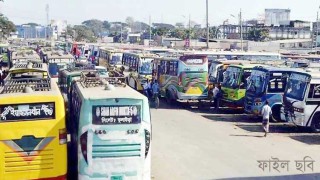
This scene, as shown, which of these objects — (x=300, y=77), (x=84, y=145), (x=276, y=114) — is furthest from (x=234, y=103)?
(x=84, y=145)

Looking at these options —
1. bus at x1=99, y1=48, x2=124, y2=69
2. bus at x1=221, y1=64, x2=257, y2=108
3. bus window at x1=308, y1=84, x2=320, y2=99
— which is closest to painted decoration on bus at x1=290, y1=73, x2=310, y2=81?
bus window at x1=308, y1=84, x2=320, y2=99

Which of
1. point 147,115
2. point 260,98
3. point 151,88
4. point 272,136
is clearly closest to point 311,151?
point 272,136

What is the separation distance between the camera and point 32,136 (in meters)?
9.77

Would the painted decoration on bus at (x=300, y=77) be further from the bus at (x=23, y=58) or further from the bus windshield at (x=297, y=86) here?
the bus at (x=23, y=58)

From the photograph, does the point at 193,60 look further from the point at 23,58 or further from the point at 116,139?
the point at 116,139

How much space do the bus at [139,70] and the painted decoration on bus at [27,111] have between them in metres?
19.2

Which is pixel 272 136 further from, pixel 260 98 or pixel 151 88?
pixel 151 88

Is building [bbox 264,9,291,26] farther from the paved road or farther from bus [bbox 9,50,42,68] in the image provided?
the paved road

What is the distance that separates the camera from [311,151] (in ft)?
51.2

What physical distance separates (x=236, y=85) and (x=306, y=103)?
5.81m

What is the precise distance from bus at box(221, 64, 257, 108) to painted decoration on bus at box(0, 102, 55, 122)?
585 inches

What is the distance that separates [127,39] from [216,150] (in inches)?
4968

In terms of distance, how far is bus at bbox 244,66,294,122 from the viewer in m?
21.0

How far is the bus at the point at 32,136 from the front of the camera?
9.62m
